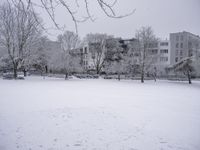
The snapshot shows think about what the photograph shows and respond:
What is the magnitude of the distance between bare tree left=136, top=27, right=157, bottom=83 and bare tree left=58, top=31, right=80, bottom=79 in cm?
1490

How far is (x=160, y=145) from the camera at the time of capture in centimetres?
622

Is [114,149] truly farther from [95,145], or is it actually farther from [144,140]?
[144,140]

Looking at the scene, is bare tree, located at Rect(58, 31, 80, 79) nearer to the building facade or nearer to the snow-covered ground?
the building facade

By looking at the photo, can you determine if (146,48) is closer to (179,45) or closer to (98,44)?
(98,44)

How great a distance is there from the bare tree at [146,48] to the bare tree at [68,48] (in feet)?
48.9

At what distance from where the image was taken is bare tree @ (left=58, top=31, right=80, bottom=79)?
153 ft

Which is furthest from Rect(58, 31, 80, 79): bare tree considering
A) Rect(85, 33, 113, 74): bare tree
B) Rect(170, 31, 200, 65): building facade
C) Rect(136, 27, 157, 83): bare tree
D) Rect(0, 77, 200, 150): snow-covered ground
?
Rect(0, 77, 200, 150): snow-covered ground

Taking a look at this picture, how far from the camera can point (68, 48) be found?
50.7 metres

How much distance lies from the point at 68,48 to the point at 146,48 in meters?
19.8

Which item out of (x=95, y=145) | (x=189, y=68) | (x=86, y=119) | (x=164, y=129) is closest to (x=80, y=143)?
(x=95, y=145)

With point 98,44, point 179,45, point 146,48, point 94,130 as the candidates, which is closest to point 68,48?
point 98,44

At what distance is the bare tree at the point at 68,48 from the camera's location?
4653 centimetres

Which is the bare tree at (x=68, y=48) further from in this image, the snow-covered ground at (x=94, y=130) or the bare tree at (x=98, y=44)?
the snow-covered ground at (x=94, y=130)

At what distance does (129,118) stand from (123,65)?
3957cm
